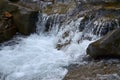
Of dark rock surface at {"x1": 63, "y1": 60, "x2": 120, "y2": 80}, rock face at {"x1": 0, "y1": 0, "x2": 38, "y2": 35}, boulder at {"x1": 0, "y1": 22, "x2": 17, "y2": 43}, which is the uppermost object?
rock face at {"x1": 0, "y1": 0, "x2": 38, "y2": 35}

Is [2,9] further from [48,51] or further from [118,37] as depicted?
[118,37]

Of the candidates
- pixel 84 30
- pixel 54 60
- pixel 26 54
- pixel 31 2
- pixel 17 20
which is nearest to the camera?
pixel 54 60

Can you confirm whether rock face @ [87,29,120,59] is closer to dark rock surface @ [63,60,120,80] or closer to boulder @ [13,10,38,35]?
dark rock surface @ [63,60,120,80]

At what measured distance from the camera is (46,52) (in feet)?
33.3

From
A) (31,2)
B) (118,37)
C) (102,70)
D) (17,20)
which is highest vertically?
(31,2)

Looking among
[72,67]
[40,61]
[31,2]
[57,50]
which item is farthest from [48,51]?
[31,2]

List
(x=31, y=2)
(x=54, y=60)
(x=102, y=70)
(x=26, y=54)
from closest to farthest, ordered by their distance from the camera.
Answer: (x=102, y=70), (x=54, y=60), (x=26, y=54), (x=31, y=2)

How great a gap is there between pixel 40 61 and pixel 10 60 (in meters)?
1.09

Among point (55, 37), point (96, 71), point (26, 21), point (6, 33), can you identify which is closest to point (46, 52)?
point (55, 37)

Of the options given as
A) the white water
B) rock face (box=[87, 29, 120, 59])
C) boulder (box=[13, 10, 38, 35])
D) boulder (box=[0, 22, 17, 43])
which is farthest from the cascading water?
rock face (box=[87, 29, 120, 59])

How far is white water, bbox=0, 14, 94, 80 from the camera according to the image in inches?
330

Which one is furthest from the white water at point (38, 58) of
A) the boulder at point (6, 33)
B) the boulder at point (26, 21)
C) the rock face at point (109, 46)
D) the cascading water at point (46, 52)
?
the rock face at point (109, 46)

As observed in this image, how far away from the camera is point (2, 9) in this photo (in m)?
12.5

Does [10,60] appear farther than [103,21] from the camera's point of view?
No
